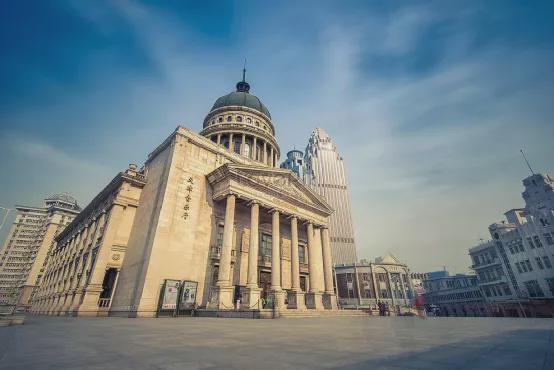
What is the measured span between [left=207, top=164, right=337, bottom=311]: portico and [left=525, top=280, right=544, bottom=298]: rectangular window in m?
41.5

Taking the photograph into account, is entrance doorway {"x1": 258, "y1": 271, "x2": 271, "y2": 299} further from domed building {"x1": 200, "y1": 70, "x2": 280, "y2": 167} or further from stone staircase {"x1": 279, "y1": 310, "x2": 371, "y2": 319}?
domed building {"x1": 200, "y1": 70, "x2": 280, "y2": 167}

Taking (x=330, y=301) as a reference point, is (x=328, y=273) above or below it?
above

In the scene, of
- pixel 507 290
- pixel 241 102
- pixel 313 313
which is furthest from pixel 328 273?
pixel 507 290

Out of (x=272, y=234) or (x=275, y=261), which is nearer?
(x=275, y=261)

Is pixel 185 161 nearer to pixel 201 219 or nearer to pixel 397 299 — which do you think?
pixel 201 219

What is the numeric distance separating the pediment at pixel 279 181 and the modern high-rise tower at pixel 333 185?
82466 millimetres

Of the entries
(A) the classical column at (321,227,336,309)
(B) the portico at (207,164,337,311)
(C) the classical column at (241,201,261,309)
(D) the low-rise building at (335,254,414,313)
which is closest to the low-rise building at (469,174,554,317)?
(D) the low-rise building at (335,254,414,313)

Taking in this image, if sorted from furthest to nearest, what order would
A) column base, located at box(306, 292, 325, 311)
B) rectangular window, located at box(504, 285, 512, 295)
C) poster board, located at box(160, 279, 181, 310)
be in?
rectangular window, located at box(504, 285, 512, 295)
column base, located at box(306, 292, 325, 311)
poster board, located at box(160, 279, 181, 310)

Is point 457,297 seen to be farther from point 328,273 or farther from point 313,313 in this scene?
point 313,313

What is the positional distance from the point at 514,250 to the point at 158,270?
207ft

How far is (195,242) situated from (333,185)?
115m

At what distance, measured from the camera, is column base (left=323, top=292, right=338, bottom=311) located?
26.0m

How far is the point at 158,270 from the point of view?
19.1m

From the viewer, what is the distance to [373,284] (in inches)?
2736
